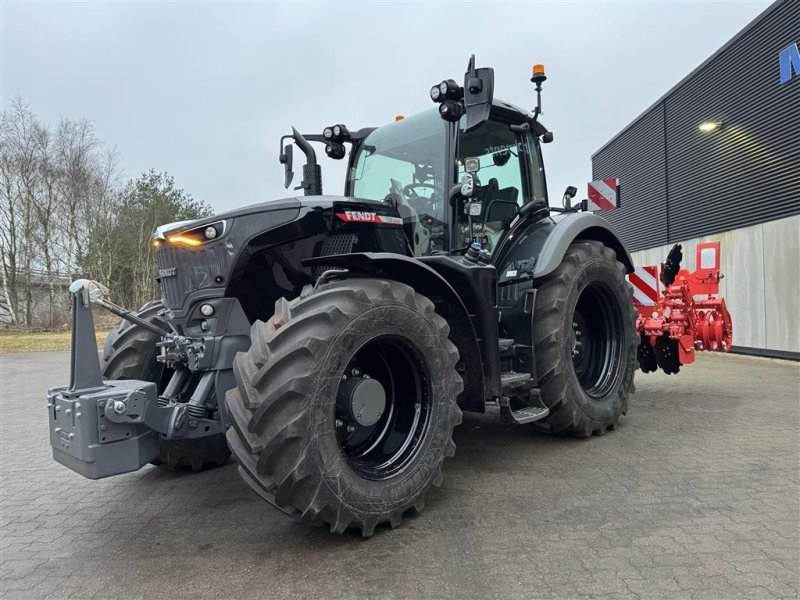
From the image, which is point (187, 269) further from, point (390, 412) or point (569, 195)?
point (569, 195)

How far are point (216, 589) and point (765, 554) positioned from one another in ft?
8.05

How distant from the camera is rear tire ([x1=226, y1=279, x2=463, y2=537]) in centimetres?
240

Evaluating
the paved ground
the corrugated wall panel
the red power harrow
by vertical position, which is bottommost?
the paved ground

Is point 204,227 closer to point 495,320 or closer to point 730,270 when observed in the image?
point 495,320

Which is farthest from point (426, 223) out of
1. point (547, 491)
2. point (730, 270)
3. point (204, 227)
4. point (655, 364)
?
point (730, 270)

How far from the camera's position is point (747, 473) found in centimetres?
358

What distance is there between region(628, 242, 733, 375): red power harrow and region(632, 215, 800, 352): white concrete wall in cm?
349

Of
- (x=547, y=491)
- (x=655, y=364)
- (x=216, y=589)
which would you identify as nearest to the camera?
(x=216, y=589)

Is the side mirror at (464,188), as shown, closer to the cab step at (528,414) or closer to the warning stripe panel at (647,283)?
the cab step at (528,414)

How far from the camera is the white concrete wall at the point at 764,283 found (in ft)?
29.3

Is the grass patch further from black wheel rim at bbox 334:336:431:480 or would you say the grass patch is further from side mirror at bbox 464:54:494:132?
side mirror at bbox 464:54:494:132

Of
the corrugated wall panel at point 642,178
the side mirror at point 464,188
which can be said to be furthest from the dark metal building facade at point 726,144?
the side mirror at point 464,188

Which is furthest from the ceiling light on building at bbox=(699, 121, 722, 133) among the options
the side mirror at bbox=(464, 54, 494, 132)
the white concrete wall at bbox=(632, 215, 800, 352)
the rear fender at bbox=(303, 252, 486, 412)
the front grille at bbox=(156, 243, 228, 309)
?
the front grille at bbox=(156, 243, 228, 309)

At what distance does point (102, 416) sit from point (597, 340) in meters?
4.12
